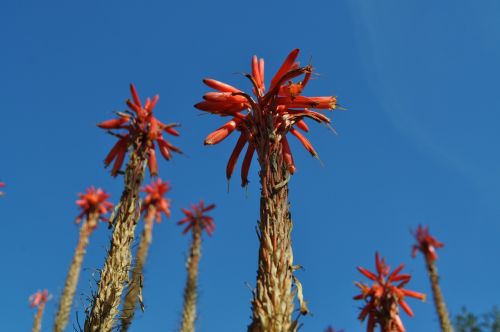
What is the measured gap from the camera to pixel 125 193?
6.70 metres

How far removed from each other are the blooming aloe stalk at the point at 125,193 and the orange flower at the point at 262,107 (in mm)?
2639

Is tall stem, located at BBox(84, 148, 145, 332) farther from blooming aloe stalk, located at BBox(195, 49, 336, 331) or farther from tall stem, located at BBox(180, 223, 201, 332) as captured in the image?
tall stem, located at BBox(180, 223, 201, 332)

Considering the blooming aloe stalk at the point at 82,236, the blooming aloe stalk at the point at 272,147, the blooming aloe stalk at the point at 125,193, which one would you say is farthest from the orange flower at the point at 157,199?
the blooming aloe stalk at the point at 272,147

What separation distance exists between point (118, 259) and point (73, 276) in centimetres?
854

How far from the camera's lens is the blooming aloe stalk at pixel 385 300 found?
7566mm

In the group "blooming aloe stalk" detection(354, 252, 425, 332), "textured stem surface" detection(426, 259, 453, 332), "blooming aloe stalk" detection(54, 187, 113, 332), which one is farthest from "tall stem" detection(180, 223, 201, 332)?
"textured stem surface" detection(426, 259, 453, 332)

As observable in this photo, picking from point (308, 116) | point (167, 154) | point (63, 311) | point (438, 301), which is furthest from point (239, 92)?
point (438, 301)

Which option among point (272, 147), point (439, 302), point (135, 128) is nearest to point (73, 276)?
point (135, 128)

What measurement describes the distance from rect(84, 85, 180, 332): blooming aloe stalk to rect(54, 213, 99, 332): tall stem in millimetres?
6395

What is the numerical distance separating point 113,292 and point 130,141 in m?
2.93

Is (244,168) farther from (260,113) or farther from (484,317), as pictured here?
(484,317)

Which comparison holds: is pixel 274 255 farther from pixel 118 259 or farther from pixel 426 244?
pixel 426 244

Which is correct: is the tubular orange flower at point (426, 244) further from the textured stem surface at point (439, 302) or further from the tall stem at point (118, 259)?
the tall stem at point (118, 259)

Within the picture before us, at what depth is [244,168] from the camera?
14.8 feet
